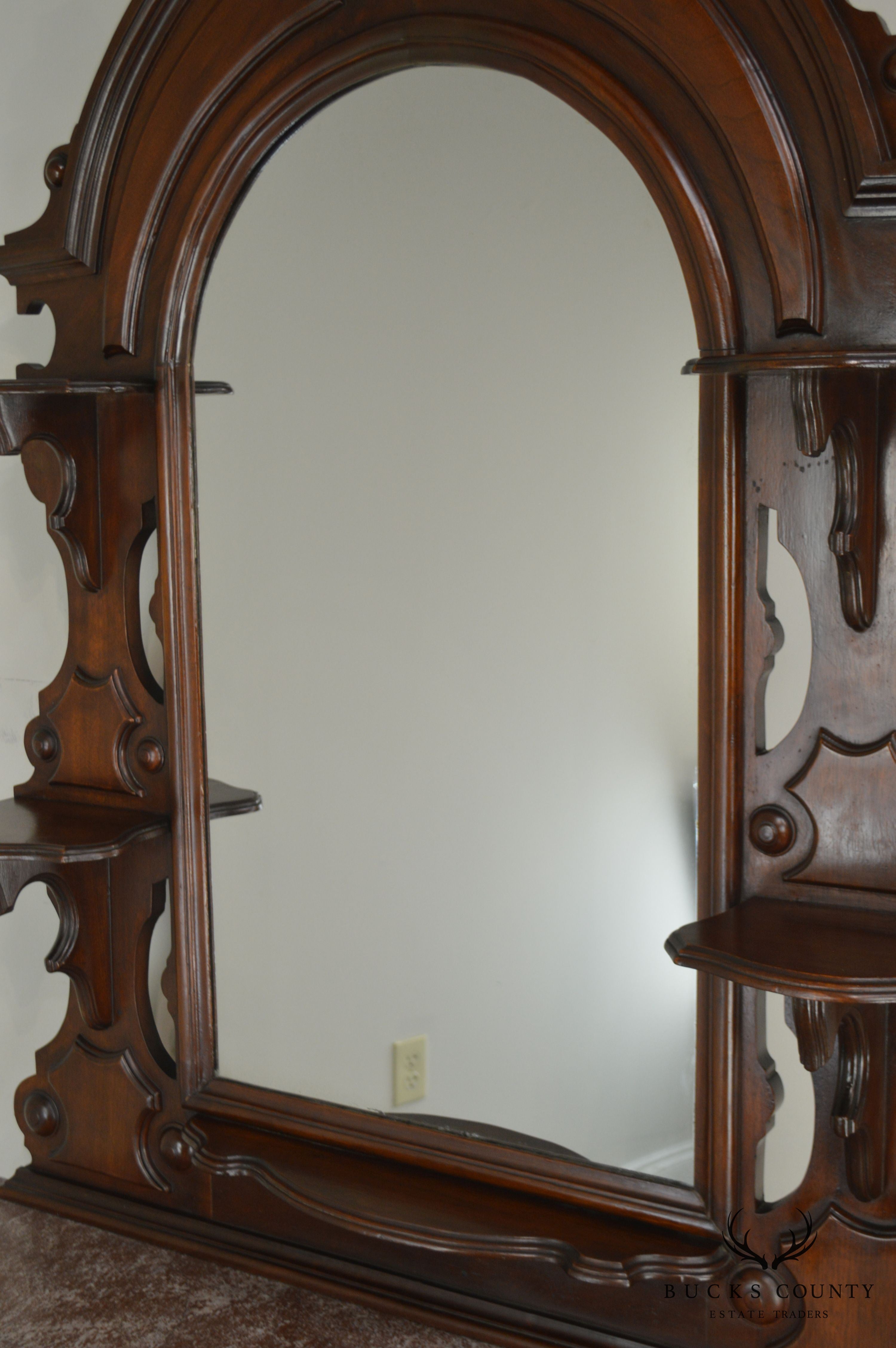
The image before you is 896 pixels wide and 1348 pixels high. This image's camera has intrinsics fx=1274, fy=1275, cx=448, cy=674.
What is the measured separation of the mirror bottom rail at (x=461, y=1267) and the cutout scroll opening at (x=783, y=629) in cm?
49

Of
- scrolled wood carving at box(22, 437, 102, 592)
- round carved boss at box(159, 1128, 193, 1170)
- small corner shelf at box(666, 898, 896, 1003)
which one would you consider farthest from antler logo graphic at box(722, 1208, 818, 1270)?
scrolled wood carving at box(22, 437, 102, 592)

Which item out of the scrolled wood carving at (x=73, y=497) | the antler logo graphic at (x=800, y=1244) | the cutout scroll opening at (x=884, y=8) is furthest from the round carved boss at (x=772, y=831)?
the scrolled wood carving at (x=73, y=497)

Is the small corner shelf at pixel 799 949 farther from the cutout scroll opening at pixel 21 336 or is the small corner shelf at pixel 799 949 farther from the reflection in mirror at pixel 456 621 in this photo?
the cutout scroll opening at pixel 21 336

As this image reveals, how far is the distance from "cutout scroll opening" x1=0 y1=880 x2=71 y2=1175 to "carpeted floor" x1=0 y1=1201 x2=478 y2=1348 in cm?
24

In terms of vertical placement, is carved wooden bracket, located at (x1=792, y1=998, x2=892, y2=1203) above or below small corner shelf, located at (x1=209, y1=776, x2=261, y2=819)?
below

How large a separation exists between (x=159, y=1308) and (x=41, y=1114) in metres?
0.35

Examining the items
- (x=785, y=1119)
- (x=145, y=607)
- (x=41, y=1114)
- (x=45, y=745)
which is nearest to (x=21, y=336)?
(x=145, y=607)

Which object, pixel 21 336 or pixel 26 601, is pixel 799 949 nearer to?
pixel 26 601

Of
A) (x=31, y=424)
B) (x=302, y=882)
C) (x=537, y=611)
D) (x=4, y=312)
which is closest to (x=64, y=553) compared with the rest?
(x=31, y=424)

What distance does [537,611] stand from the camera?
1.21m

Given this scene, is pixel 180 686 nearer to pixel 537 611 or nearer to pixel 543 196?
pixel 537 611

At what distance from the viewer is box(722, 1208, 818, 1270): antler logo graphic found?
110 centimetres

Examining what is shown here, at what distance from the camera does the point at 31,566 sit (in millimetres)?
1602

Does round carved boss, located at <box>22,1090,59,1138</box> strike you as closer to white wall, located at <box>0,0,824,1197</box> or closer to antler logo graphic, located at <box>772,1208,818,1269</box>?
white wall, located at <box>0,0,824,1197</box>
